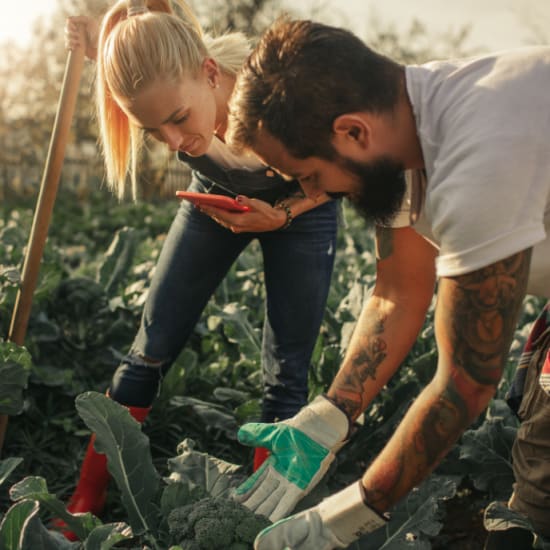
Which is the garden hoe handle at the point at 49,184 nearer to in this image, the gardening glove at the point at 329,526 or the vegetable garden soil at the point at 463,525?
the gardening glove at the point at 329,526

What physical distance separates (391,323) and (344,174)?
684mm

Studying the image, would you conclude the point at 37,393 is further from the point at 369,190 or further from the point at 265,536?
the point at 369,190

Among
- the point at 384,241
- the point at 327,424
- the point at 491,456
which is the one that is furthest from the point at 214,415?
the point at 384,241

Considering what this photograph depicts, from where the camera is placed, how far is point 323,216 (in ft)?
9.43

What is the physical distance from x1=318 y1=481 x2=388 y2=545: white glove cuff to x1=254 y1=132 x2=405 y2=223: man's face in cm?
67

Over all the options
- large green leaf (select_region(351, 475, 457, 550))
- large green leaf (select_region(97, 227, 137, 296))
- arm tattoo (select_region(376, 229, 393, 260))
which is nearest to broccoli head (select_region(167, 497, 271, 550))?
large green leaf (select_region(351, 475, 457, 550))

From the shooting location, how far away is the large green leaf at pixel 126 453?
246 centimetres

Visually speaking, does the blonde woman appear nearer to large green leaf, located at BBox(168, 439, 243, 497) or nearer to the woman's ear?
the woman's ear

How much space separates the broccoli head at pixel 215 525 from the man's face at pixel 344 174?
906mm

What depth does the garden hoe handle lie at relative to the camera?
118 inches

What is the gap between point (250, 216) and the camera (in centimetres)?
263

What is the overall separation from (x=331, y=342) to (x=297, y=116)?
8.12ft

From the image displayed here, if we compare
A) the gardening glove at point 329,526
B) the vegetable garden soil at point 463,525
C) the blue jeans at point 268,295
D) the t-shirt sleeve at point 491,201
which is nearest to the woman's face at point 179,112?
the blue jeans at point 268,295

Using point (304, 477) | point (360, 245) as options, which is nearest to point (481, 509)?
point (304, 477)
